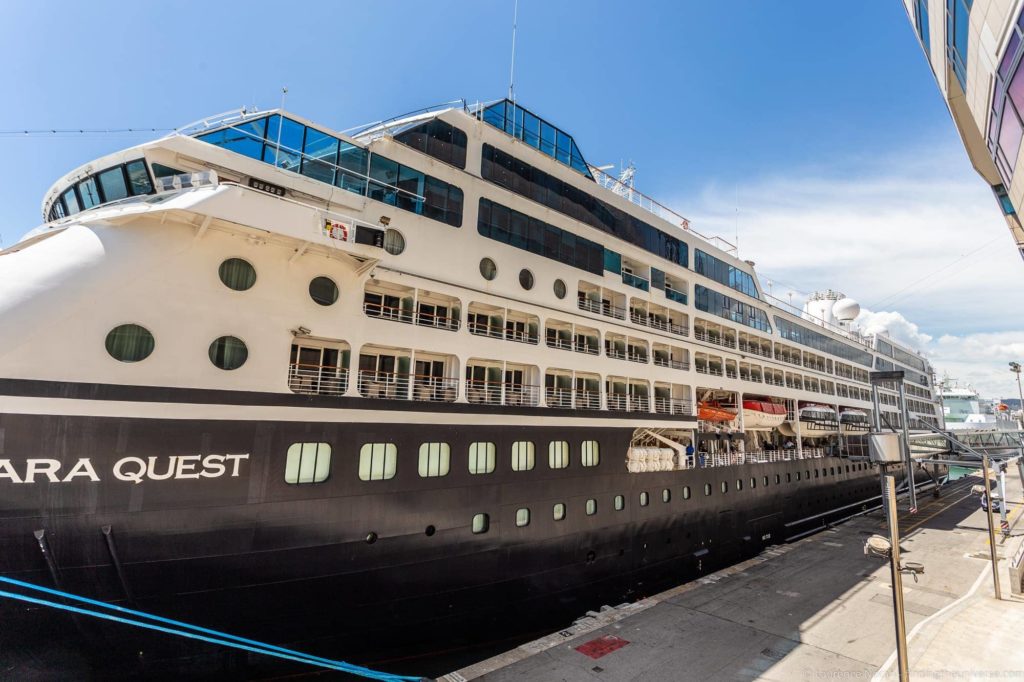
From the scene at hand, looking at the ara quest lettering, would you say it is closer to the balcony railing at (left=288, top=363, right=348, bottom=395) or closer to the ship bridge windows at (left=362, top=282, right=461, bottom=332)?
the balcony railing at (left=288, top=363, right=348, bottom=395)

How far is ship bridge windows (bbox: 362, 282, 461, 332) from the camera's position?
11758 millimetres

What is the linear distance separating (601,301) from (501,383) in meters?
5.99

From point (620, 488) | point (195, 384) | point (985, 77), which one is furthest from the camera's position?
point (620, 488)

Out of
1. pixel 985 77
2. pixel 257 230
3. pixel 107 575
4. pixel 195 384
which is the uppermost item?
pixel 985 77

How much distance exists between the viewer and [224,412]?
28.0 ft

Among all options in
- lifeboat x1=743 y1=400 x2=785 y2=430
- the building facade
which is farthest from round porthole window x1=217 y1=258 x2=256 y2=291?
lifeboat x1=743 y1=400 x2=785 y2=430

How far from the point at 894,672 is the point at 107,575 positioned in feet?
49.9

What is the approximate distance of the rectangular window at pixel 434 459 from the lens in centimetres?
1095

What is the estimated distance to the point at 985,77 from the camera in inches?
380

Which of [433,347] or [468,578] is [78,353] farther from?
[468,578]

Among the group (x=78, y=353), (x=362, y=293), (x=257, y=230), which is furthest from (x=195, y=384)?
(x=362, y=293)

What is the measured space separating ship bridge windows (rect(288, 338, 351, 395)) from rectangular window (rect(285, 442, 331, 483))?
1.10 metres

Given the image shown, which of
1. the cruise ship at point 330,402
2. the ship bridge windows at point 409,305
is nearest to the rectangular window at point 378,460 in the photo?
the cruise ship at point 330,402

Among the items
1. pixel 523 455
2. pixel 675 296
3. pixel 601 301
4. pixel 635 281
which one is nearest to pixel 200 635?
pixel 523 455
